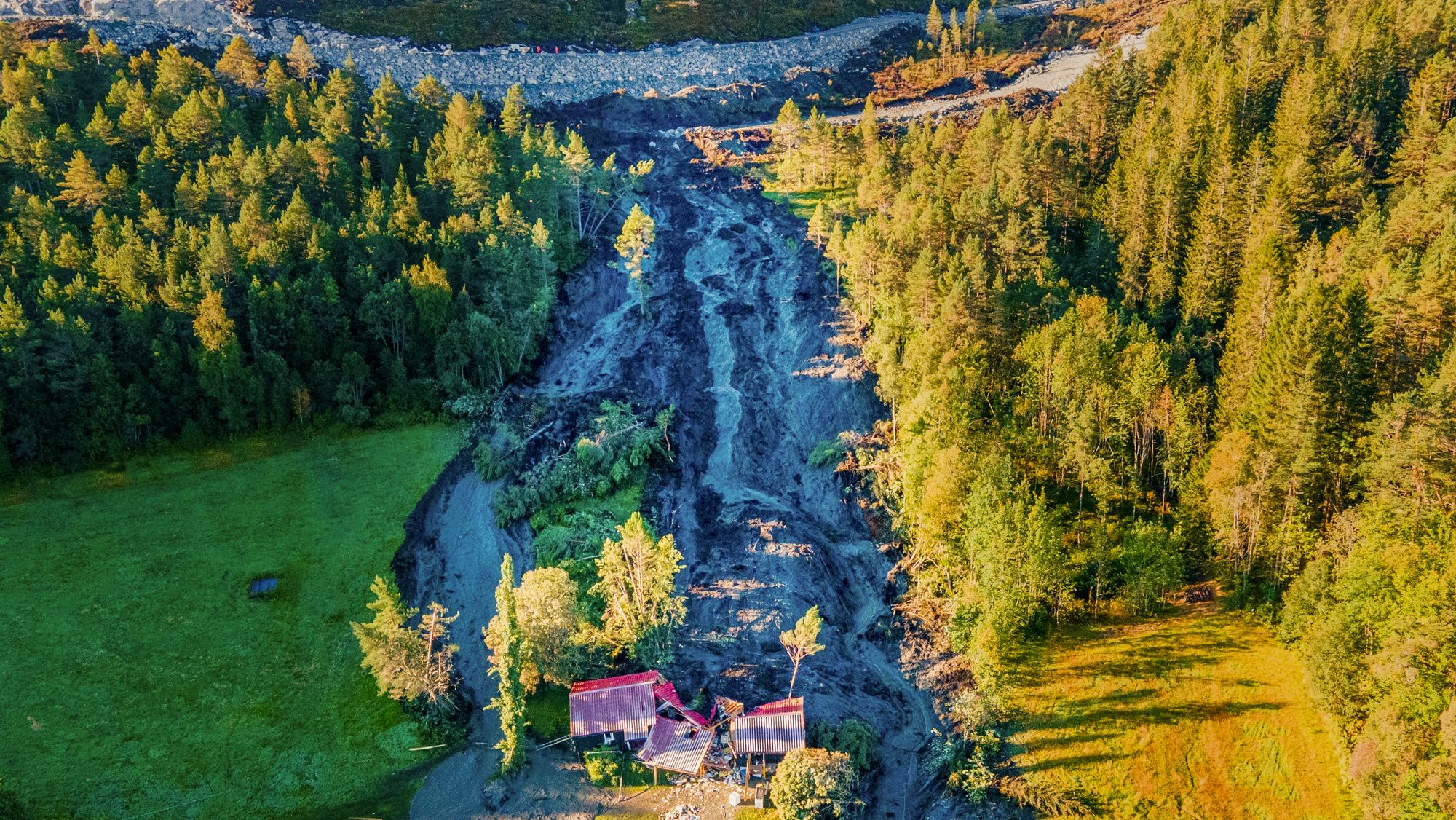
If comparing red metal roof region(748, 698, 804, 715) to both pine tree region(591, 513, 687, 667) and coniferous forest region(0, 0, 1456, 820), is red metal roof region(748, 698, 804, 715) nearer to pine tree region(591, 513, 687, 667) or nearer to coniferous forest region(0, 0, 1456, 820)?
coniferous forest region(0, 0, 1456, 820)

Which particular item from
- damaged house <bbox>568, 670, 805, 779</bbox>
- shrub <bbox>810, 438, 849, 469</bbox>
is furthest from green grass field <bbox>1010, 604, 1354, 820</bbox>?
shrub <bbox>810, 438, 849, 469</bbox>

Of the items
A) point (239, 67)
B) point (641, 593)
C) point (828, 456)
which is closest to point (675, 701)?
point (641, 593)

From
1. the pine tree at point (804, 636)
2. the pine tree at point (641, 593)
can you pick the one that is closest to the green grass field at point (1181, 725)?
the pine tree at point (804, 636)

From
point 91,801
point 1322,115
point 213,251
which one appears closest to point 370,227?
point 213,251

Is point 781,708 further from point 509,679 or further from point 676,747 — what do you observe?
point 509,679

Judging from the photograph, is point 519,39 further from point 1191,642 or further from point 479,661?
point 1191,642
